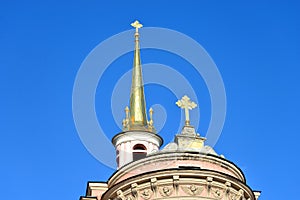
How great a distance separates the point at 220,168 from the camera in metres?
30.0

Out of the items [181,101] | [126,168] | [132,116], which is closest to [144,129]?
[132,116]

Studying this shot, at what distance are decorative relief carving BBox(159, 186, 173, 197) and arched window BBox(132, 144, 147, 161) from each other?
35.0ft

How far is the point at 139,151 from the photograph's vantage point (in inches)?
1569

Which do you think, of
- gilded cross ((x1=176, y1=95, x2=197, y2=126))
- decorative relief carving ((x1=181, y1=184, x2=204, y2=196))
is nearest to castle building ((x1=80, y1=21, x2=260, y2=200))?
decorative relief carving ((x1=181, y1=184, x2=204, y2=196))

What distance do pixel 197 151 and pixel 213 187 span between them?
2.03m

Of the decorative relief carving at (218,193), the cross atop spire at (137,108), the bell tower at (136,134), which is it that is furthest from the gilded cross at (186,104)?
the cross atop spire at (137,108)

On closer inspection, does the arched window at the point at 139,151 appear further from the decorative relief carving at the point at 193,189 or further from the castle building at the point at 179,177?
the decorative relief carving at the point at 193,189

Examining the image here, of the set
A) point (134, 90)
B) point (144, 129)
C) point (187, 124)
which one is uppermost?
point (134, 90)

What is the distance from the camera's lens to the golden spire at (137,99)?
41.3m

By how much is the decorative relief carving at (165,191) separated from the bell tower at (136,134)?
385 inches

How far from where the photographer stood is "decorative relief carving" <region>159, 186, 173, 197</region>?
1124 inches

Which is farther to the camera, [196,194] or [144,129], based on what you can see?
[144,129]

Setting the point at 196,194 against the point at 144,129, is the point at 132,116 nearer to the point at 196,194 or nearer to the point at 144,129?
the point at 144,129

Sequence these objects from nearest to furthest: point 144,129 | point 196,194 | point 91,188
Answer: point 196,194 → point 91,188 → point 144,129
